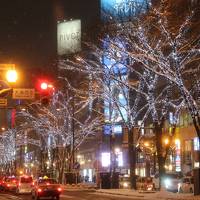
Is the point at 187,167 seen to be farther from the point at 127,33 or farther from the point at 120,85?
the point at 127,33

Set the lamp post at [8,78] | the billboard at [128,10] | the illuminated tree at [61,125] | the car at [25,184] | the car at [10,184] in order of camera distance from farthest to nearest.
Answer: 1. the illuminated tree at [61,125]
2. the car at [10,184]
3. the car at [25,184]
4. the billboard at [128,10]
5. the lamp post at [8,78]

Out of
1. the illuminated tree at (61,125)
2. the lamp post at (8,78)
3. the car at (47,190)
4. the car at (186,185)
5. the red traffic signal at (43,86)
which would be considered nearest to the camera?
the lamp post at (8,78)

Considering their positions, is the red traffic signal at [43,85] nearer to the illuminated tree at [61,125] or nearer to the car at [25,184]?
the car at [25,184]

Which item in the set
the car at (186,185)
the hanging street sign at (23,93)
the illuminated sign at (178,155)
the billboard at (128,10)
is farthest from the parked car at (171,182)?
the illuminated sign at (178,155)

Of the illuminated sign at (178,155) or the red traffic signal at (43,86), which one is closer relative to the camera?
the red traffic signal at (43,86)

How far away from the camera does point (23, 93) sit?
999 inches

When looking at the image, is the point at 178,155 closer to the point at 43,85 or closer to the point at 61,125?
the point at 61,125

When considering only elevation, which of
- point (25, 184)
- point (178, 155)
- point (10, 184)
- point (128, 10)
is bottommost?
point (10, 184)

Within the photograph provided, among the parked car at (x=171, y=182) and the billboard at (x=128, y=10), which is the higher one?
the billboard at (x=128, y=10)

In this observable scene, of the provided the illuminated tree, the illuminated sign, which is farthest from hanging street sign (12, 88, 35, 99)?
the illuminated sign

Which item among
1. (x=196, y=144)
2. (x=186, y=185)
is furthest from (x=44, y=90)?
(x=196, y=144)

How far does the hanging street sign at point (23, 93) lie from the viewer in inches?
977

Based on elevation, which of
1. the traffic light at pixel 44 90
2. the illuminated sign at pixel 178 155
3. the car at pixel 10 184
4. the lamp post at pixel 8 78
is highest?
the lamp post at pixel 8 78

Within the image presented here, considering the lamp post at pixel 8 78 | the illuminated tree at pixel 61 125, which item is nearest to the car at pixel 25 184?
the illuminated tree at pixel 61 125
